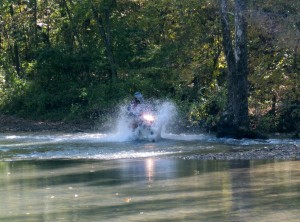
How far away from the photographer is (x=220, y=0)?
93.6 feet

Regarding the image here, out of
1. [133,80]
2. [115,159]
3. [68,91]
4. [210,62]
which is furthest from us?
[68,91]

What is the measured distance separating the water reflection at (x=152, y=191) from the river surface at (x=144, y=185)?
1 centimetres

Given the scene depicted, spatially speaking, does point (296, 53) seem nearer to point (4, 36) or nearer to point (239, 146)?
point (239, 146)

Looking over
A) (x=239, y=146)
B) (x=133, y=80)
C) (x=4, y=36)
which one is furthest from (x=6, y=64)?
(x=239, y=146)

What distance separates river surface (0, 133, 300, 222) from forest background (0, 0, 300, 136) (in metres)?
6.02

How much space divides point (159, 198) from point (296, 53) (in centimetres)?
1698

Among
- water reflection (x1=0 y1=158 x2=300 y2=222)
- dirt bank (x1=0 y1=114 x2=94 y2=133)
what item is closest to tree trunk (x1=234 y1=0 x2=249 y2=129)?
dirt bank (x1=0 y1=114 x2=94 y2=133)

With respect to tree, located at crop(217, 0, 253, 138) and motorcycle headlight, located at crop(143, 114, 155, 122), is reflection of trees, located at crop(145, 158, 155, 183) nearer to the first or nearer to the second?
motorcycle headlight, located at crop(143, 114, 155, 122)

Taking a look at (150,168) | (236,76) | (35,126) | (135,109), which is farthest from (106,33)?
(150,168)

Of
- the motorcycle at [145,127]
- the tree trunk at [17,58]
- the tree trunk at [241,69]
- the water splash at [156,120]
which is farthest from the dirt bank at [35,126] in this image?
the tree trunk at [241,69]

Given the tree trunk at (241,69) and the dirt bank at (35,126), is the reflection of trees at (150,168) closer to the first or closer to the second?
the tree trunk at (241,69)

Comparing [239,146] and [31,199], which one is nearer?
[31,199]

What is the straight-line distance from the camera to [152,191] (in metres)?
13.7

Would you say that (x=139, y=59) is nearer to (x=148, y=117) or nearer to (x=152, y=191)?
(x=148, y=117)
